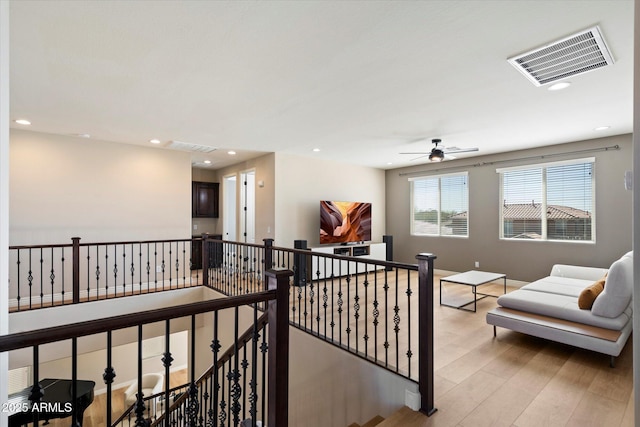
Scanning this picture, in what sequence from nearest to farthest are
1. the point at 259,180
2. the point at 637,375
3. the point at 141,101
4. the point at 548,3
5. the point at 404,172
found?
the point at 637,375 → the point at 548,3 → the point at 141,101 → the point at 259,180 → the point at 404,172

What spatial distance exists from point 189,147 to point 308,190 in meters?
2.51

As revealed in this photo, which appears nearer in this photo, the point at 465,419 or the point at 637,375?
the point at 637,375

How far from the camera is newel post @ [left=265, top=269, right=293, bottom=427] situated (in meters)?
1.56

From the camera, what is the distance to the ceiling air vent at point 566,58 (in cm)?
226

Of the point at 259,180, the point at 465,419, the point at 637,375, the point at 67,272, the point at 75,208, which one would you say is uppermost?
the point at 259,180

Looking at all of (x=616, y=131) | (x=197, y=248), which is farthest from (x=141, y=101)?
(x=616, y=131)

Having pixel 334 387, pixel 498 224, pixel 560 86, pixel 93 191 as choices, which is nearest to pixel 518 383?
pixel 334 387

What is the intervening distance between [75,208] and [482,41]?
608 centimetres

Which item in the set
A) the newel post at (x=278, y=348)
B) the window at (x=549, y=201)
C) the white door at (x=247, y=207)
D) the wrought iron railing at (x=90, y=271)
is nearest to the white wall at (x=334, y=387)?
the newel post at (x=278, y=348)

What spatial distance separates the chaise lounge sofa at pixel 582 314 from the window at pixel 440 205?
11.0ft

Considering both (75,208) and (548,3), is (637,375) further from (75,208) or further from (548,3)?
(75,208)

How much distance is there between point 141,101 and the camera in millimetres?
3414

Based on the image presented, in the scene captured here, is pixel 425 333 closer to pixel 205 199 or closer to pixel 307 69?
pixel 307 69

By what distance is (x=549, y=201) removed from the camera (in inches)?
225
